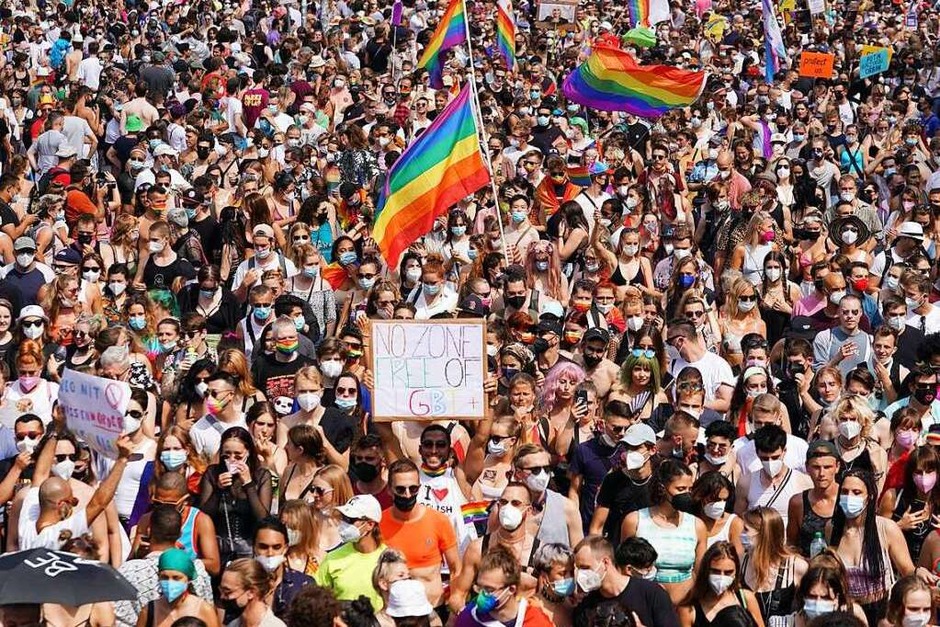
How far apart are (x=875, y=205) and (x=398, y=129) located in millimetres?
4744

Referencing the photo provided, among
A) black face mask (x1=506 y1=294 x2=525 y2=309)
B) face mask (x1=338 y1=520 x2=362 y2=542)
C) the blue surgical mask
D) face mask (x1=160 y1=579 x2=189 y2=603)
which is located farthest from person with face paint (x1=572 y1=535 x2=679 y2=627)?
black face mask (x1=506 y1=294 x2=525 y2=309)

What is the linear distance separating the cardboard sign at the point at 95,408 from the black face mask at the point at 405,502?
1.46 metres

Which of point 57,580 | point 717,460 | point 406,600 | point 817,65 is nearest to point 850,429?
point 717,460

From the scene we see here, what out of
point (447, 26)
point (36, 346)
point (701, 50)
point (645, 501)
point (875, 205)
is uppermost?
point (701, 50)

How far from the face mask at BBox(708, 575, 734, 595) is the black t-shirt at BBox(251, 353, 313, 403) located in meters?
3.49

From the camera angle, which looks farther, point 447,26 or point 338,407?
point 447,26

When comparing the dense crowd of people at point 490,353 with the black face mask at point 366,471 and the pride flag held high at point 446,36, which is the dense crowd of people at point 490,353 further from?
the pride flag held high at point 446,36

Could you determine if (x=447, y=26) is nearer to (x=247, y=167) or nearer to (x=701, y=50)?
(x=247, y=167)

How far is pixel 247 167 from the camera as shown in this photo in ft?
51.2

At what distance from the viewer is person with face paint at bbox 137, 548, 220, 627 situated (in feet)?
24.0

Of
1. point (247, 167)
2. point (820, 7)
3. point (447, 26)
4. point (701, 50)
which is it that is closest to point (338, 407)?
point (247, 167)

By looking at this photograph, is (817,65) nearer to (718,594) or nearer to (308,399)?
(308,399)

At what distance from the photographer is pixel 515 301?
39.6 feet

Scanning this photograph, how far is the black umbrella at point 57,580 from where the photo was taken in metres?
6.64
